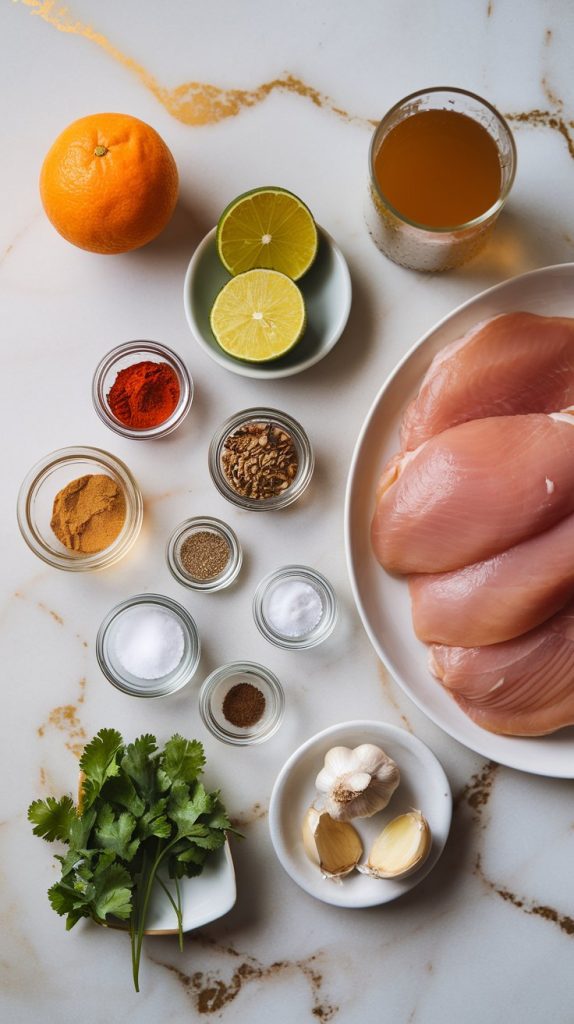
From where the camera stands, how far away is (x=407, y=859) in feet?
4.95

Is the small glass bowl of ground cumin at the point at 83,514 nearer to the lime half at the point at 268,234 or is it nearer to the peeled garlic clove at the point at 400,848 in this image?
the lime half at the point at 268,234

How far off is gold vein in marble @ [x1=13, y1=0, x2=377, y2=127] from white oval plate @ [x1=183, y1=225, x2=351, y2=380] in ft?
0.85

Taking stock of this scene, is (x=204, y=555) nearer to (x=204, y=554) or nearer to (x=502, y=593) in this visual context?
(x=204, y=554)

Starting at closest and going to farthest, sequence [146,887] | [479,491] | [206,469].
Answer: [479,491], [146,887], [206,469]

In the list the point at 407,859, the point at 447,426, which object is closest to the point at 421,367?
the point at 447,426

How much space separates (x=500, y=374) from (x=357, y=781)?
2.54 feet

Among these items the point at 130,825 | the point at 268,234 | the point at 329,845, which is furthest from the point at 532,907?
the point at 268,234

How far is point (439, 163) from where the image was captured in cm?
151

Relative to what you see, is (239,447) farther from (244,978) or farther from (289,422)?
(244,978)

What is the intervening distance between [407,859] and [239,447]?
0.82m

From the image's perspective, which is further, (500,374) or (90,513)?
(90,513)

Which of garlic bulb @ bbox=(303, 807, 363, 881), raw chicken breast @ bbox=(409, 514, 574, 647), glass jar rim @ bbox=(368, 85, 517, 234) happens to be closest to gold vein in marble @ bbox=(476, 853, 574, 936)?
garlic bulb @ bbox=(303, 807, 363, 881)

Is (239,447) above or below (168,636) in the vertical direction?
above

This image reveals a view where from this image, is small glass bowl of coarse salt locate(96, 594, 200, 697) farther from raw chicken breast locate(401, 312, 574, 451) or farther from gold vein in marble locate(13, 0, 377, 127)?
gold vein in marble locate(13, 0, 377, 127)
